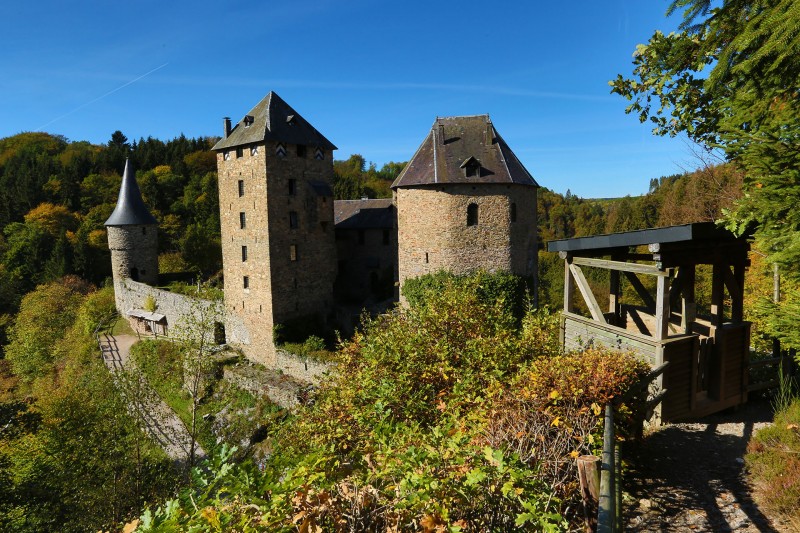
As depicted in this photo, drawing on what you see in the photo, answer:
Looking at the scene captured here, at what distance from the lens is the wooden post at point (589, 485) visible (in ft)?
12.2

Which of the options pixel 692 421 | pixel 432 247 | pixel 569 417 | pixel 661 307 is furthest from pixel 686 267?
pixel 432 247

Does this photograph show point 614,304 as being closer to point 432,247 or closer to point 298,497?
point 298,497

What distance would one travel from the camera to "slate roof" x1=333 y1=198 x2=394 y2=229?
2836 cm

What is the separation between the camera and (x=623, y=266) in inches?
316

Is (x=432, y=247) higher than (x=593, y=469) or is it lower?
higher

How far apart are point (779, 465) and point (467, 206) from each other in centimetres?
1583

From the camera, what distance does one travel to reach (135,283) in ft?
113

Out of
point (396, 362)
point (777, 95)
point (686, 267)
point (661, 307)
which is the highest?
point (777, 95)

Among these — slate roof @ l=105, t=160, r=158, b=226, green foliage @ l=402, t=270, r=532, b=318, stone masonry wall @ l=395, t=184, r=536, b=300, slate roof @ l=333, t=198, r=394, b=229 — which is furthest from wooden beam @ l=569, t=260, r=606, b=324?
slate roof @ l=105, t=160, r=158, b=226

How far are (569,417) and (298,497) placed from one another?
127 inches

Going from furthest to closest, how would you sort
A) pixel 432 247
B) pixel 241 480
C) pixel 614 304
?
pixel 432 247
pixel 614 304
pixel 241 480

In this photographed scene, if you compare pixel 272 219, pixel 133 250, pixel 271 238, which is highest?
pixel 272 219

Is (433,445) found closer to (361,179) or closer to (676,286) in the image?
(676,286)

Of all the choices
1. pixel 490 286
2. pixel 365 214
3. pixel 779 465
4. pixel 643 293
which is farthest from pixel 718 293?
pixel 365 214
